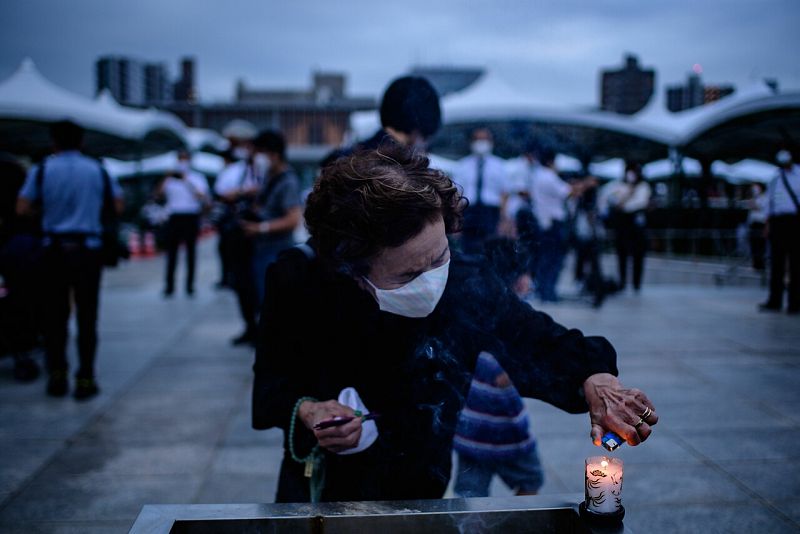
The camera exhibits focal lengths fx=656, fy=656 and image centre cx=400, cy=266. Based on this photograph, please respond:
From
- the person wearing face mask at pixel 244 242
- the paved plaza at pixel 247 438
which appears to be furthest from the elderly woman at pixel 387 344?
the person wearing face mask at pixel 244 242

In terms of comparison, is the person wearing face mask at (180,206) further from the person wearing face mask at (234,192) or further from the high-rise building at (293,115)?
the high-rise building at (293,115)

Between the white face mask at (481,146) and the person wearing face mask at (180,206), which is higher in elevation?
the white face mask at (481,146)

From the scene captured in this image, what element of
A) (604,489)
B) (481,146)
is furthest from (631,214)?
(604,489)

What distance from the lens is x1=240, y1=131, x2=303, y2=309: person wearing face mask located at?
17.9 feet

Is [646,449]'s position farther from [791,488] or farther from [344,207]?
[344,207]

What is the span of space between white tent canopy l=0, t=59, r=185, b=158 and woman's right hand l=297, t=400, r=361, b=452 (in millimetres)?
13261

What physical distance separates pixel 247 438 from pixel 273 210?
89.5 inches

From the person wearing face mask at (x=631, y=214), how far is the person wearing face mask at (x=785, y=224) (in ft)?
6.64

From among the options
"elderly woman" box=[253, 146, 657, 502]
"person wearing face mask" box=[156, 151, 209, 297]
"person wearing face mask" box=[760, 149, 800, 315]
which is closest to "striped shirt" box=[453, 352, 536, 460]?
"elderly woman" box=[253, 146, 657, 502]

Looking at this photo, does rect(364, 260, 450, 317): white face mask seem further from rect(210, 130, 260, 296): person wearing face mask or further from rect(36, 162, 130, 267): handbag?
rect(210, 130, 260, 296): person wearing face mask

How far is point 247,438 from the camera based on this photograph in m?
3.78

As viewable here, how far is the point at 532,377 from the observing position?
1638mm

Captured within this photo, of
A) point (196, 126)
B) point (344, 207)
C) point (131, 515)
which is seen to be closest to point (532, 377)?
point (344, 207)

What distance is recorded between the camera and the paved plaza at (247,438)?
9.36 ft
